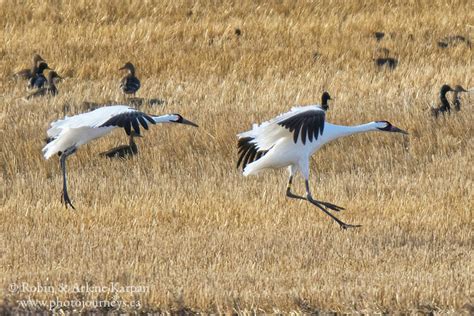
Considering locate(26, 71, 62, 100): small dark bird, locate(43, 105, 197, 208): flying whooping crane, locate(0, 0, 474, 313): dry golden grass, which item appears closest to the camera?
locate(0, 0, 474, 313): dry golden grass

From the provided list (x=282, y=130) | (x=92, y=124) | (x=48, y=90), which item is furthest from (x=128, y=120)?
(x=48, y=90)

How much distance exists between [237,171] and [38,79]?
196 inches

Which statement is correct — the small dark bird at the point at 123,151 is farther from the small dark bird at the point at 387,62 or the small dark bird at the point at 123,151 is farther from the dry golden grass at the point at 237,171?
the small dark bird at the point at 387,62

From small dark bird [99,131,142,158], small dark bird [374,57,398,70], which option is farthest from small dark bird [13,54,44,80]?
small dark bird [374,57,398,70]

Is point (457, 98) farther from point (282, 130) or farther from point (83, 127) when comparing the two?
point (83, 127)

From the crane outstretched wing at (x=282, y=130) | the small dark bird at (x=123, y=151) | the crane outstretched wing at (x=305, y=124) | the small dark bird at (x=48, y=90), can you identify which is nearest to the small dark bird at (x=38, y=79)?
the small dark bird at (x=48, y=90)

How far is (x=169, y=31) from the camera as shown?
1823 centimetres

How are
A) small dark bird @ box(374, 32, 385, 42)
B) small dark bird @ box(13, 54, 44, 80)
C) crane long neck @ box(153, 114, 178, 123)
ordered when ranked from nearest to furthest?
1. crane long neck @ box(153, 114, 178, 123)
2. small dark bird @ box(13, 54, 44, 80)
3. small dark bird @ box(374, 32, 385, 42)

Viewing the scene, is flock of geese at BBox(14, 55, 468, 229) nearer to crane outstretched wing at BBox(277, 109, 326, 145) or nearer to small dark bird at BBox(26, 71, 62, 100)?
crane outstretched wing at BBox(277, 109, 326, 145)

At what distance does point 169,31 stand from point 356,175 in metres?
8.64

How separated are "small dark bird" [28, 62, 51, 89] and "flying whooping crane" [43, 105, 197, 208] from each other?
4672 millimetres

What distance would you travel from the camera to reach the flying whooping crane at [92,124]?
816 cm

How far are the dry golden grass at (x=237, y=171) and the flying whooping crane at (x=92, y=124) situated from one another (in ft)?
1.62

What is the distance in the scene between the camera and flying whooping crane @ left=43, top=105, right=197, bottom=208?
8.16 m
